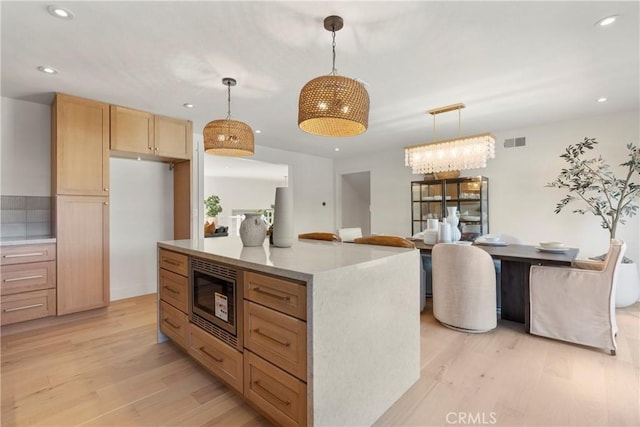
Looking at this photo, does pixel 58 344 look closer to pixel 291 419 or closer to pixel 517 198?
pixel 291 419

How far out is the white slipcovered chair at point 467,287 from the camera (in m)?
2.67

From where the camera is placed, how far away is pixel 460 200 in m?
4.82

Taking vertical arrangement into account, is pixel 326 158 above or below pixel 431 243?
above

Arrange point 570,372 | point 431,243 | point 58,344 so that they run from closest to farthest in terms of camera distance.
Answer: point 570,372
point 58,344
point 431,243

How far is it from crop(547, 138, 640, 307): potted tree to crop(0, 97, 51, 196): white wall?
591 centimetres

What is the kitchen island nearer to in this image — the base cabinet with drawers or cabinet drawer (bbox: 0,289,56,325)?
the base cabinet with drawers

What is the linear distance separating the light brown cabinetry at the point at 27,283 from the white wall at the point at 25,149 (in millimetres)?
745

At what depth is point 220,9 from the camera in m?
1.78

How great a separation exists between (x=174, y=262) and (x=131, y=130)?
2.04 meters

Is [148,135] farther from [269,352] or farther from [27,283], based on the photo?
[269,352]

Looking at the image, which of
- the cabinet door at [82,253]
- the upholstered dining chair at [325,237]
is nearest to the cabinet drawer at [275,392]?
the upholstered dining chair at [325,237]

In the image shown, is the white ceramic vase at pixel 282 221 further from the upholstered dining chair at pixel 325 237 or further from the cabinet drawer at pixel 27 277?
the cabinet drawer at pixel 27 277

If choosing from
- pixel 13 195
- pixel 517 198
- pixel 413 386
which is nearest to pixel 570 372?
pixel 413 386

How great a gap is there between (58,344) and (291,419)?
2.44 meters
